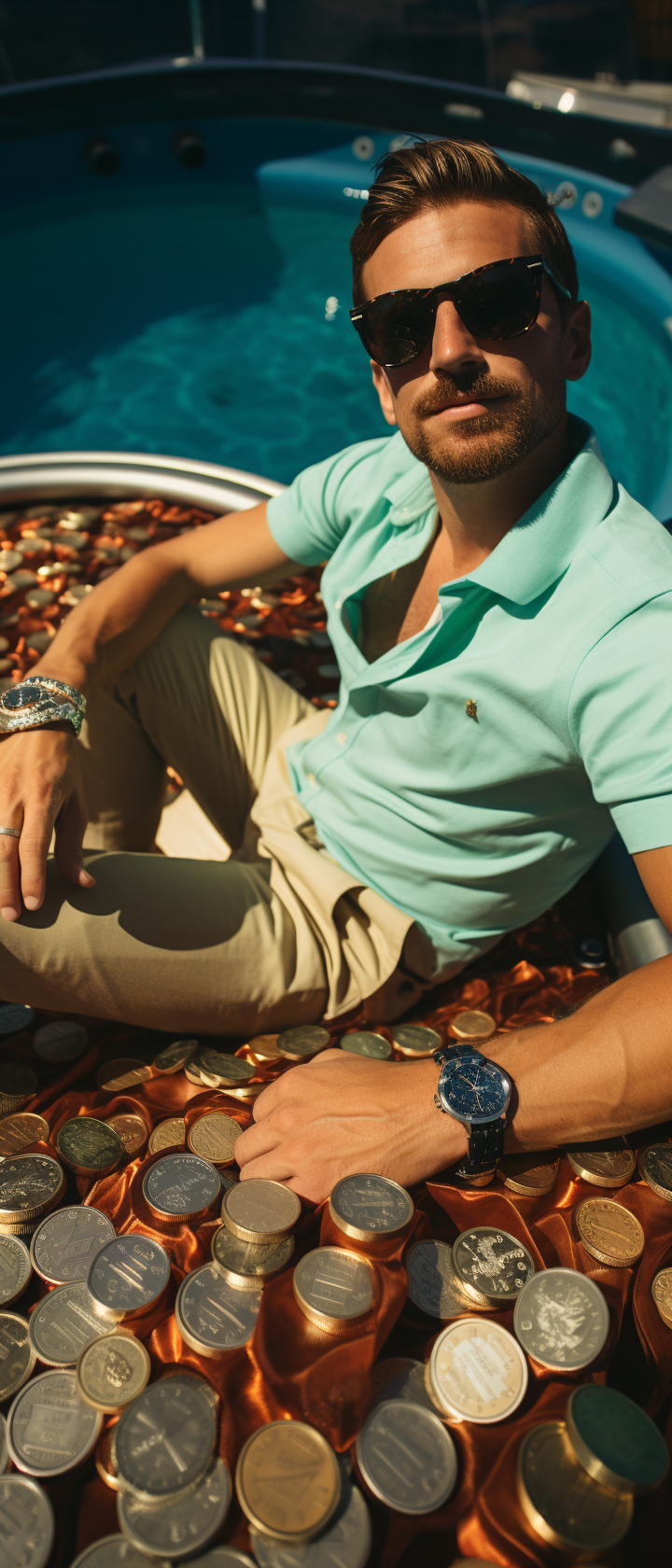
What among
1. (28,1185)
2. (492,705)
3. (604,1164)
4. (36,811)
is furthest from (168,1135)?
(492,705)

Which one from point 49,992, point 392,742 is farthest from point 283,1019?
point 392,742

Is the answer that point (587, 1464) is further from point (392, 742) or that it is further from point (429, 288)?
point (429, 288)

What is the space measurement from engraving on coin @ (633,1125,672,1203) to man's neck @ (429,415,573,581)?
0.94 m

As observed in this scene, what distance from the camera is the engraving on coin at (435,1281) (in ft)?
3.76

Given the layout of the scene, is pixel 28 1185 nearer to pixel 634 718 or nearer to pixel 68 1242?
pixel 68 1242

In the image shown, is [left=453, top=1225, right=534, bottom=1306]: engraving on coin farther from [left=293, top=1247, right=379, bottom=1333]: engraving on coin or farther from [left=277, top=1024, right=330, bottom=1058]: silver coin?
[left=277, top=1024, right=330, bottom=1058]: silver coin

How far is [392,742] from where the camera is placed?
1495 mm

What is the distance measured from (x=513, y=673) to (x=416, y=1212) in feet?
2.42

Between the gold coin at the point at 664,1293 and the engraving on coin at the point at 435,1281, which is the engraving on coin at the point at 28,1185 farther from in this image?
the gold coin at the point at 664,1293

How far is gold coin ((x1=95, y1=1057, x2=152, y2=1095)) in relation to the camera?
1.53 m

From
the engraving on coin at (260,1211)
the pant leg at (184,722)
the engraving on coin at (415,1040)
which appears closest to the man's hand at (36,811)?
the pant leg at (184,722)

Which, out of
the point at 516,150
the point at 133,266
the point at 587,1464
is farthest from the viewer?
the point at 133,266

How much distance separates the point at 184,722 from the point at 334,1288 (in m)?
1.14

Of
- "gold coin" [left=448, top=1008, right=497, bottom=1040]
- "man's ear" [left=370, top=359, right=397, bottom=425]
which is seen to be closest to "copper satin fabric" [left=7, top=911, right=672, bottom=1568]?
"gold coin" [left=448, top=1008, right=497, bottom=1040]
